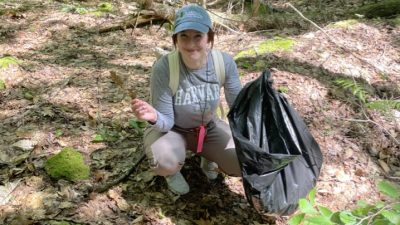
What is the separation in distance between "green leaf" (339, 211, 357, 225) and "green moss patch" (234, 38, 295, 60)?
3.62 m

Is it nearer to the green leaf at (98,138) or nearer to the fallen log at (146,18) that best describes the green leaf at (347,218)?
the green leaf at (98,138)

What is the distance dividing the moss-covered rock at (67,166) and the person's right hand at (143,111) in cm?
96

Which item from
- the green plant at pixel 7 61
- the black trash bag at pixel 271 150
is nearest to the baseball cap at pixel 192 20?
the black trash bag at pixel 271 150

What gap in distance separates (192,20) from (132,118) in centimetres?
176

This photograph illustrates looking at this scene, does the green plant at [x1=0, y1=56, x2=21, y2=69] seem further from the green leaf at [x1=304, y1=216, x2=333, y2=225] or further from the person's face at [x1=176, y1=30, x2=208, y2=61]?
the green leaf at [x1=304, y1=216, x2=333, y2=225]

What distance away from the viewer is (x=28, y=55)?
5484mm

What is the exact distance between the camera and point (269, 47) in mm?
5211

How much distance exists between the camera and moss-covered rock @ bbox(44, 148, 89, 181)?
3.19 meters

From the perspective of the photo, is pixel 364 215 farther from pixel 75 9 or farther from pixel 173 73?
pixel 75 9

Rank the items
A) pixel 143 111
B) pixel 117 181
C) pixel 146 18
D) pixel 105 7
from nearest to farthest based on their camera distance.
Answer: pixel 143 111 → pixel 117 181 → pixel 146 18 → pixel 105 7

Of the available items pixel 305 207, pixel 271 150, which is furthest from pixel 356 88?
pixel 305 207

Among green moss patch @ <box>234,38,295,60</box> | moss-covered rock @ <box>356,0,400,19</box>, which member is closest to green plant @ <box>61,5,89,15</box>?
green moss patch @ <box>234,38,295,60</box>

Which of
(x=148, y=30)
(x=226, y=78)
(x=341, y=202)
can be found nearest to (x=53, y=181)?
(x=226, y=78)

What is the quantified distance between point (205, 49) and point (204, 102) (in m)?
0.38
